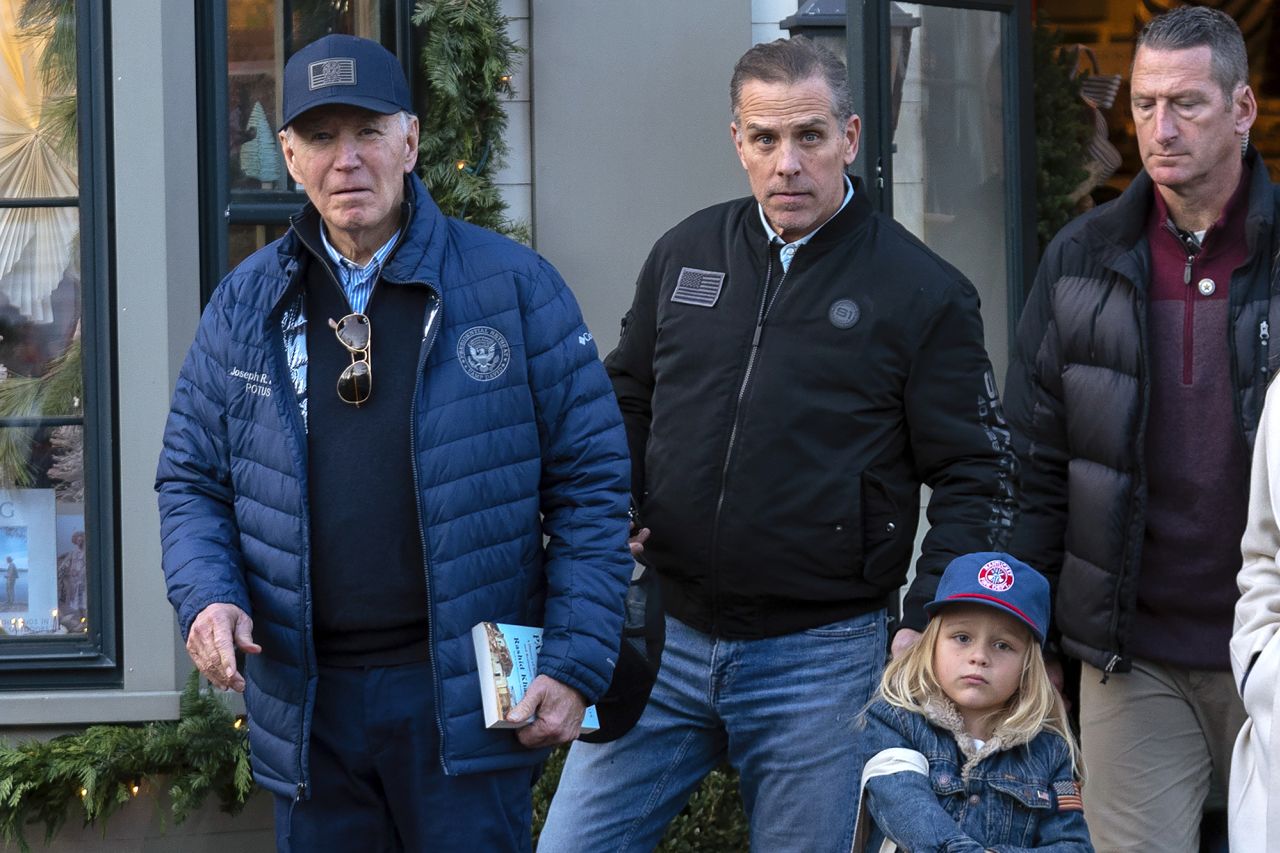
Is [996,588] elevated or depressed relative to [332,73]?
depressed

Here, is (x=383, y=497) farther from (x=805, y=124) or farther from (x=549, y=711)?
(x=805, y=124)

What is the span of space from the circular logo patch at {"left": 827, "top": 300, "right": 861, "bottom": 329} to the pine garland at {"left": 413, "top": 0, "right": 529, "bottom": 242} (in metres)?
2.17

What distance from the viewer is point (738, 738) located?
380 cm

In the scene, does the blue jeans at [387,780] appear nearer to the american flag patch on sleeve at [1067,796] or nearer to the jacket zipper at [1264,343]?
the american flag patch on sleeve at [1067,796]

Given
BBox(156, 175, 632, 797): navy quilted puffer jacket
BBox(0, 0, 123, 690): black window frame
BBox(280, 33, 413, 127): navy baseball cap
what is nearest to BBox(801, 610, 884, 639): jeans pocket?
BBox(156, 175, 632, 797): navy quilted puffer jacket

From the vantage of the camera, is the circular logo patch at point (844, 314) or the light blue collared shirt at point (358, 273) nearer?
the light blue collared shirt at point (358, 273)

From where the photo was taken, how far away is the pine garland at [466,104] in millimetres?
5652

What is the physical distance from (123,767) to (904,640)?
267 cm

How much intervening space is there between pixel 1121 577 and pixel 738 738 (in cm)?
89

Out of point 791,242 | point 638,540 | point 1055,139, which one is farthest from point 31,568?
point 1055,139

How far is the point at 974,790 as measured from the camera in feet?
11.2

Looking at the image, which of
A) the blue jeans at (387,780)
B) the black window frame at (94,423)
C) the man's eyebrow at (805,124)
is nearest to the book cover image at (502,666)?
the blue jeans at (387,780)

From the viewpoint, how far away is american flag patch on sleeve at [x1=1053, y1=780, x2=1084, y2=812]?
134 inches

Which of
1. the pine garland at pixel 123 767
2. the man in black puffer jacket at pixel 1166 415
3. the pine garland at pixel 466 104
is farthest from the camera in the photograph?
the pine garland at pixel 466 104
